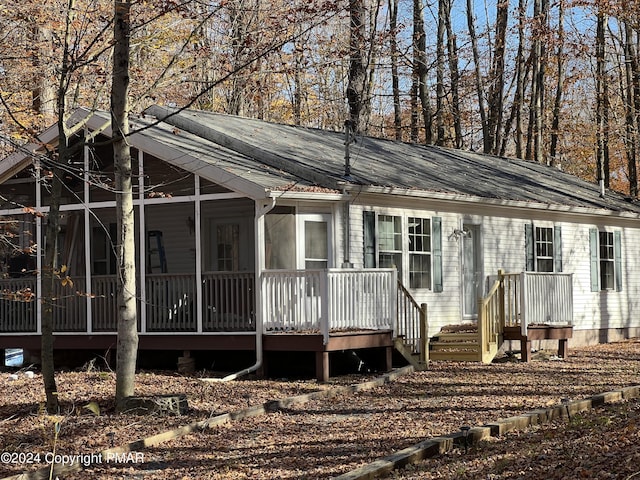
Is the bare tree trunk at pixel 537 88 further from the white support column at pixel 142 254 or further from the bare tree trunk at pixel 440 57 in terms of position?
the white support column at pixel 142 254

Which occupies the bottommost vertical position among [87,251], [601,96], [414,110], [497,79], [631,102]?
[87,251]

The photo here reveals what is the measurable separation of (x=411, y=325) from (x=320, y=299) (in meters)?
2.21

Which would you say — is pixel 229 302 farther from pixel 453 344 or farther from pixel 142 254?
pixel 453 344

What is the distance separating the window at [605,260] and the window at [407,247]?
19.7 feet

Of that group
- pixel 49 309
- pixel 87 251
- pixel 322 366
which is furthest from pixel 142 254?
pixel 49 309

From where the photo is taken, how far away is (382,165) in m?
20.9

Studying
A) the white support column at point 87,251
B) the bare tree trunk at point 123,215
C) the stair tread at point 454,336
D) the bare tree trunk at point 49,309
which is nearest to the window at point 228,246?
the white support column at point 87,251

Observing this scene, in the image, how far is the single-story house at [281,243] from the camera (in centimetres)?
1686

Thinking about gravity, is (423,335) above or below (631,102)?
below

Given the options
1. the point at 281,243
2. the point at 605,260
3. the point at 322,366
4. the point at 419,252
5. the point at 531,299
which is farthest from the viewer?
the point at 605,260

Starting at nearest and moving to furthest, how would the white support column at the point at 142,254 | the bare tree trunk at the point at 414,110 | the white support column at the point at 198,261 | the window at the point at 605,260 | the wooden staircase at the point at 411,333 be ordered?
the white support column at the point at 198,261 → the wooden staircase at the point at 411,333 → the white support column at the point at 142,254 → the window at the point at 605,260 → the bare tree trunk at the point at 414,110

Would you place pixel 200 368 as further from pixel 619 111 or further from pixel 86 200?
pixel 619 111

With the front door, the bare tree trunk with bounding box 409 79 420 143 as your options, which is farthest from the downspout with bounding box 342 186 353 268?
the bare tree trunk with bounding box 409 79 420 143

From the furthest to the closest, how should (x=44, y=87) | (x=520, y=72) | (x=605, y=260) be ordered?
(x=520, y=72)
(x=44, y=87)
(x=605, y=260)
